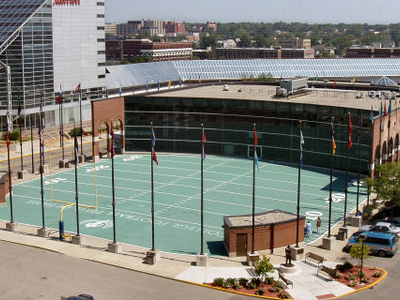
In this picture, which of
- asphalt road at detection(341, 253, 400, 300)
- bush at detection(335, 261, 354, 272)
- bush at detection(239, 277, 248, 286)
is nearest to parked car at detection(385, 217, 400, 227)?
asphalt road at detection(341, 253, 400, 300)

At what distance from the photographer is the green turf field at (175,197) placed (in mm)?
46000

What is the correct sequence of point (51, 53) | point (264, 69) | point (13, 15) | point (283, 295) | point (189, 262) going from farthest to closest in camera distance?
point (264, 69) < point (51, 53) < point (13, 15) < point (189, 262) < point (283, 295)

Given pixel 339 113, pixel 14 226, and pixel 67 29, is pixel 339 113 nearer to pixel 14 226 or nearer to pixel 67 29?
pixel 14 226


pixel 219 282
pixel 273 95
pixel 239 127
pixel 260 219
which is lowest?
pixel 219 282

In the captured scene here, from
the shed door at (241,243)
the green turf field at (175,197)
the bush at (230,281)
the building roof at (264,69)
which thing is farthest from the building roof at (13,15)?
the bush at (230,281)

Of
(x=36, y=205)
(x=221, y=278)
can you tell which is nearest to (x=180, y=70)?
(x=36, y=205)

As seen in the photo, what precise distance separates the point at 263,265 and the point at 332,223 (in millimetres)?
16320

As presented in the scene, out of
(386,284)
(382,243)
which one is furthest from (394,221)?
(386,284)

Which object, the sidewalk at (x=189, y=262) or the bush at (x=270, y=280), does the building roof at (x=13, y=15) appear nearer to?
the sidewalk at (x=189, y=262)

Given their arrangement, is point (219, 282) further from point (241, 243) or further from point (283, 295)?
point (241, 243)

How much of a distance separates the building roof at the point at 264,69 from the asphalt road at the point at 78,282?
3301 inches

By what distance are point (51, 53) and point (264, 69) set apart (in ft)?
174

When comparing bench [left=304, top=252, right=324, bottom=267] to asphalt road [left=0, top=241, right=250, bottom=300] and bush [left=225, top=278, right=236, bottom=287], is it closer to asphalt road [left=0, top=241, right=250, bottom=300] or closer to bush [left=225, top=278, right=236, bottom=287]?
bush [left=225, top=278, right=236, bottom=287]

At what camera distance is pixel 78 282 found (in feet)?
113
